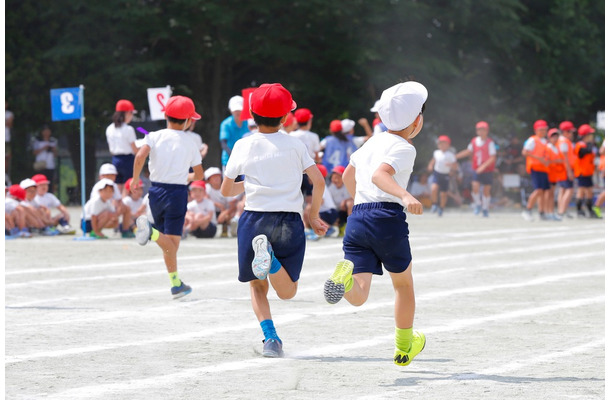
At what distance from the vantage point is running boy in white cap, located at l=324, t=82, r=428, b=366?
716 centimetres

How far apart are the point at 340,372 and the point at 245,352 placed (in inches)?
36.7

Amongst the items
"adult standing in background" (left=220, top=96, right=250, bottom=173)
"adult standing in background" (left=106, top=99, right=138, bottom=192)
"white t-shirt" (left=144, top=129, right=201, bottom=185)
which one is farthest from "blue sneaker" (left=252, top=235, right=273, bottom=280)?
"adult standing in background" (left=106, top=99, right=138, bottom=192)

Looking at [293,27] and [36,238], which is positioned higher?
[293,27]

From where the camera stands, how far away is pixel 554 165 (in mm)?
23984

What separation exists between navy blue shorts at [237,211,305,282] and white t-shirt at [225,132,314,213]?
0.18 ft

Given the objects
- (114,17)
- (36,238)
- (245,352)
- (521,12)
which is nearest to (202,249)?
(36,238)

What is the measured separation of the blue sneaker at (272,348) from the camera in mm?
7664

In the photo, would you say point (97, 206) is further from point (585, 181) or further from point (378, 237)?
point (378, 237)

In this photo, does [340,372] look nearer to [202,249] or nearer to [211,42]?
[202,249]

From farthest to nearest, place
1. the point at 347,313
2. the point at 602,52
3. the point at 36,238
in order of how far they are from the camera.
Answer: the point at 602,52, the point at 36,238, the point at 347,313

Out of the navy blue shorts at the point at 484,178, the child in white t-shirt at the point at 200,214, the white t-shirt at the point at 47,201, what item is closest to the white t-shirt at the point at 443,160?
the navy blue shorts at the point at 484,178

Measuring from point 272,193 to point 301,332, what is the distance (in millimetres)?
1299

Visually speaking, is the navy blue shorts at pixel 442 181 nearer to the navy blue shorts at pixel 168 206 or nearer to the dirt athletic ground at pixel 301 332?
the dirt athletic ground at pixel 301 332

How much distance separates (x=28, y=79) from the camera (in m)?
33.3
